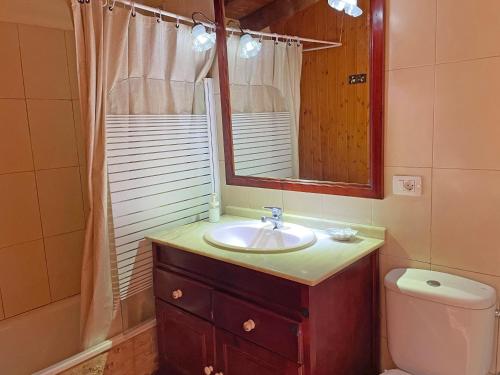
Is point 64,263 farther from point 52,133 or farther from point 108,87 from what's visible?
point 108,87

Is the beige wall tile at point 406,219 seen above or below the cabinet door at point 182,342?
above

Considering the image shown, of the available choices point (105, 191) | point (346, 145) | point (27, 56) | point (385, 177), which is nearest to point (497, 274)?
point (385, 177)

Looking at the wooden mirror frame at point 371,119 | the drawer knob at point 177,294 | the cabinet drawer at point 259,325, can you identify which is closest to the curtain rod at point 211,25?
the wooden mirror frame at point 371,119

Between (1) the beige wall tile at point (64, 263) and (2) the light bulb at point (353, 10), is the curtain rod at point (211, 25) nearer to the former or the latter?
(2) the light bulb at point (353, 10)

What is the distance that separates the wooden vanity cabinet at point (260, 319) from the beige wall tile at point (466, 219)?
0.31m

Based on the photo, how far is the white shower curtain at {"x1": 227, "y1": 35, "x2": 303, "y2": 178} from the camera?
6.24 feet

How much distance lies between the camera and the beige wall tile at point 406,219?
158cm

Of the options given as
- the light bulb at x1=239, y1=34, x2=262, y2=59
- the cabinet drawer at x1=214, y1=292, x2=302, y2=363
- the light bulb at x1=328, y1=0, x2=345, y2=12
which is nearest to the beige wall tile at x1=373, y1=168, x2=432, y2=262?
the cabinet drawer at x1=214, y1=292, x2=302, y2=363

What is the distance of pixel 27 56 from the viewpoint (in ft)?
6.46

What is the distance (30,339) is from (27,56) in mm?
1412

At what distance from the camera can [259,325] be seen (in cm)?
151

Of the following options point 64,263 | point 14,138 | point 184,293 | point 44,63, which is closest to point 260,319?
point 184,293

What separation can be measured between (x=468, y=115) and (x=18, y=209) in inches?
81.2

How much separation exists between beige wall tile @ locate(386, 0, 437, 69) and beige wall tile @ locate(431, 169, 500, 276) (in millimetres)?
440
